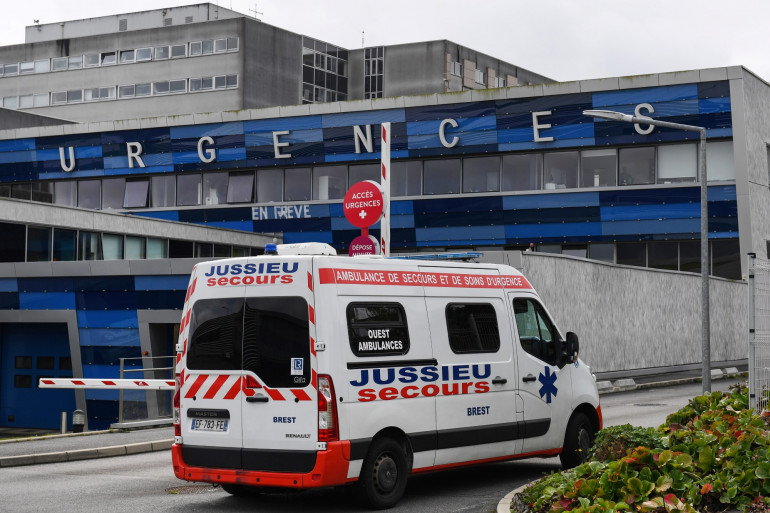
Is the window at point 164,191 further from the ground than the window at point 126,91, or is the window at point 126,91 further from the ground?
the window at point 126,91

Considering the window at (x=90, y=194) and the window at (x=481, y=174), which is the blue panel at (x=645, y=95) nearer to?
the window at (x=481, y=174)

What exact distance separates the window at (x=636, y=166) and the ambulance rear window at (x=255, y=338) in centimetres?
3039

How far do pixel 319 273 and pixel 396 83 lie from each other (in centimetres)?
8112

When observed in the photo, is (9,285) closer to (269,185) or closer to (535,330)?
(269,185)

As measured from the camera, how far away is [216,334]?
11.2 meters

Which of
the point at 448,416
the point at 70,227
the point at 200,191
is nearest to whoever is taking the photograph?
the point at 448,416

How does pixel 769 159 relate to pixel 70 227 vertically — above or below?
above

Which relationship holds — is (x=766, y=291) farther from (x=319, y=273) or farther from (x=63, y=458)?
(x=63, y=458)

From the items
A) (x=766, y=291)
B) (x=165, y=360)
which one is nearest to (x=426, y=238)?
(x=165, y=360)

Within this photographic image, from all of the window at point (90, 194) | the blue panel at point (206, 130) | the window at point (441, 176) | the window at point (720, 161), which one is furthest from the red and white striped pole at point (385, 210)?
the window at point (90, 194)

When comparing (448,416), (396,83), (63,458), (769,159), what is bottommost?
(63,458)

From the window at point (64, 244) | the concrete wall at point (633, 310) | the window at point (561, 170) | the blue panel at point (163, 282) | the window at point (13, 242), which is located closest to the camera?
the concrete wall at point (633, 310)

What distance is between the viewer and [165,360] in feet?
73.3

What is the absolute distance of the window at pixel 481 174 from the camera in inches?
1645
